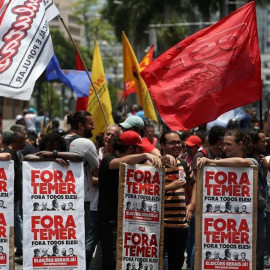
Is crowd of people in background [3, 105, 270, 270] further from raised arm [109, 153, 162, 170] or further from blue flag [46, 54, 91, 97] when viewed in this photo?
blue flag [46, 54, 91, 97]

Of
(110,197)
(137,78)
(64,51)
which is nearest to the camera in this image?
(110,197)

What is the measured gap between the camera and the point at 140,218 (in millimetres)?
9898

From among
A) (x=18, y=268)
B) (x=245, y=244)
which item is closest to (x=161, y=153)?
(x=245, y=244)

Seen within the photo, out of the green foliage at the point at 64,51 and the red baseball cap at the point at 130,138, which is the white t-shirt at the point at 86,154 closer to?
the red baseball cap at the point at 130,138

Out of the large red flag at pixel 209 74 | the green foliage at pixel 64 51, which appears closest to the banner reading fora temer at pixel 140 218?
the large red flag at pixel 209 74

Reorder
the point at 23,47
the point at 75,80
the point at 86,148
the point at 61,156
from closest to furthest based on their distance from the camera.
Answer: the point at 61,156
the point at 86,148
the point at 23,47
the point at 75,80

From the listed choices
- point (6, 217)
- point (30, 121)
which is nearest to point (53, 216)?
point (6, 217)

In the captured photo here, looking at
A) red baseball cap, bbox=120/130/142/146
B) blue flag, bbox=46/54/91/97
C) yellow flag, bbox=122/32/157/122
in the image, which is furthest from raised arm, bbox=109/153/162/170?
blue flag, bbox=46/54/91/97

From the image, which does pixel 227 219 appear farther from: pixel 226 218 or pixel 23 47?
pixel 23 47

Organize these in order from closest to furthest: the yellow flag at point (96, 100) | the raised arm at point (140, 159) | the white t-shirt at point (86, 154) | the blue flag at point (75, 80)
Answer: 1. the raised arm at point (140, 159)
2. the white t-shirt at point (86, 154)
3. the yellow flag at point (96, 100)
4. the blue flag at point (75, 80)

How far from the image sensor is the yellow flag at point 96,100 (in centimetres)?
1570

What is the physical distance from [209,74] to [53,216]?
2459 mm

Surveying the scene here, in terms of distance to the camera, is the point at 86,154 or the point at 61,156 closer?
the point at 61,156

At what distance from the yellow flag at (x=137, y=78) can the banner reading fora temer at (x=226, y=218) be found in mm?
6152
